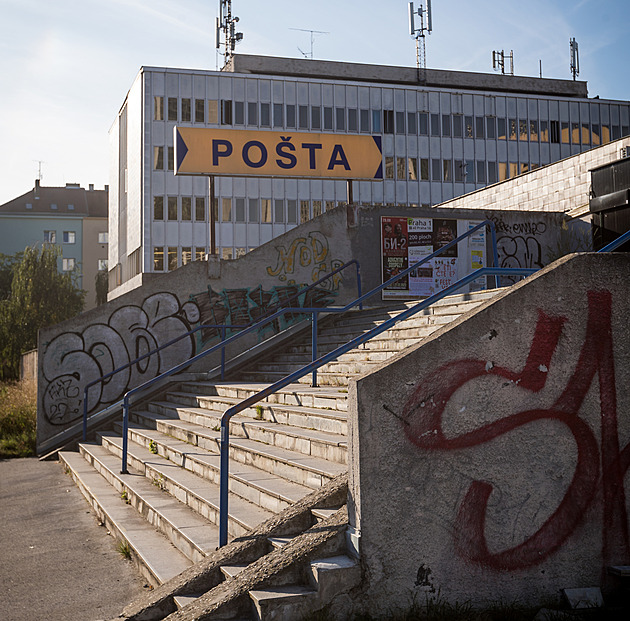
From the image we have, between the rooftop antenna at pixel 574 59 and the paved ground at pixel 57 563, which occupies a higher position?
the rooftop antenna at pixel 574 59

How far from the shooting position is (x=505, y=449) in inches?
183

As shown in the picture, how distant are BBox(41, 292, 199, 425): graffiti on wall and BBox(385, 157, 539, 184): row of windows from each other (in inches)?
1456

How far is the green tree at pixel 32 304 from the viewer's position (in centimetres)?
2409

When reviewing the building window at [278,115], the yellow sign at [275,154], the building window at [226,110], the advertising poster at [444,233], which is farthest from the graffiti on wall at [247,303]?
the building window at [278,115]

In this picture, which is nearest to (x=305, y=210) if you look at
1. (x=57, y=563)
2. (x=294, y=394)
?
(x=294, y=394)

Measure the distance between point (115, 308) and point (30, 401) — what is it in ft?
9.14

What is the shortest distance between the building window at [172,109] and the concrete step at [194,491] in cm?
3677

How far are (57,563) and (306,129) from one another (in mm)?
42504

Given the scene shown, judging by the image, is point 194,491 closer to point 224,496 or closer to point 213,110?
point 224,496

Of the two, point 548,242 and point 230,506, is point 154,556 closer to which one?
point 230,506

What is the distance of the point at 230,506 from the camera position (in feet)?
19.3

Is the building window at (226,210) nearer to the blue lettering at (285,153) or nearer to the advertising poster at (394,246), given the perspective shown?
the blue lettering at (285,153)

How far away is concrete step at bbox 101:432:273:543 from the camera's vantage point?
5.52 m

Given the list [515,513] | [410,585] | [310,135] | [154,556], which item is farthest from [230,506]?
[310,135]
